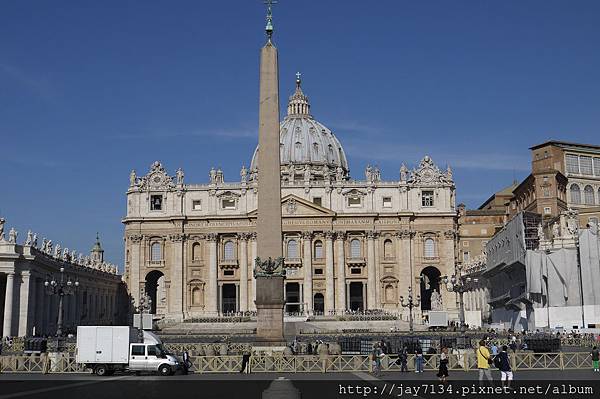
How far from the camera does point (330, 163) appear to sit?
126 m

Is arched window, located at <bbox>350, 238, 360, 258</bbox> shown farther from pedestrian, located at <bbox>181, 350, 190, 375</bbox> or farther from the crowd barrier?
pedestrian, located at <bbox>181, 350, 190, 375</bbox>

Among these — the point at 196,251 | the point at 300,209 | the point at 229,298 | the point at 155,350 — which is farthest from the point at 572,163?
the point at 155,350

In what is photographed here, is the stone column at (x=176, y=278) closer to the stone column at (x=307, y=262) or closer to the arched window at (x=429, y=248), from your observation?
the stone column at (x=307, y=262)

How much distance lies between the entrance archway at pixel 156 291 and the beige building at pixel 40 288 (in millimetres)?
12227

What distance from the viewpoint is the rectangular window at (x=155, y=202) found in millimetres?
95719

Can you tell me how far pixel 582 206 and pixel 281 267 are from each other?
65.4 meters

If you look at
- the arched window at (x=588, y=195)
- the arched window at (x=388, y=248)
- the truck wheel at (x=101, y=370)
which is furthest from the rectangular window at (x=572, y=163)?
the truck wheel at (x=101, y=370)

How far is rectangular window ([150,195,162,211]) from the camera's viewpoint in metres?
95.7

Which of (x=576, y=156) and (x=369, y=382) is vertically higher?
(x=576, y=156)

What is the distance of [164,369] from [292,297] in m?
67.3

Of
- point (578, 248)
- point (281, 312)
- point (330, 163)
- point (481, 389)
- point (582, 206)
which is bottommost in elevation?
point (481, 389)

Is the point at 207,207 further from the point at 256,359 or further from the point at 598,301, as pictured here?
the point at 256,359

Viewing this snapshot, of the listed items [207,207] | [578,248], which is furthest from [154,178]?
[578,248]

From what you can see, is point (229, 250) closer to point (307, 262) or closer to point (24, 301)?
point (307, 262)
